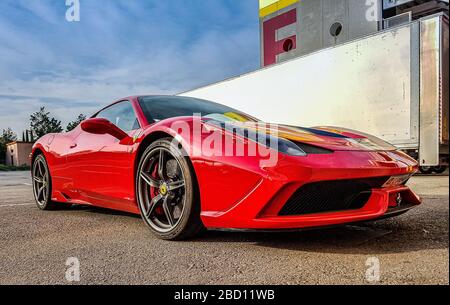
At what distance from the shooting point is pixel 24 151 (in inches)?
1692

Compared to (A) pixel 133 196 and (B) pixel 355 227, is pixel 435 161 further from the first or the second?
(A) pixel 133 196

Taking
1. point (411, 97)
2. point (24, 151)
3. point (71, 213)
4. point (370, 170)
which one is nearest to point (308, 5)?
point (411, 97)

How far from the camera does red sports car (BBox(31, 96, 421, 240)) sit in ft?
6.12

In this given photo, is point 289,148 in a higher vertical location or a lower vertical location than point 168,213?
higher

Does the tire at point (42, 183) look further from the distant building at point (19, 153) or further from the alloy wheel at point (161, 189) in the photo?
the distant building at point (19, 153)

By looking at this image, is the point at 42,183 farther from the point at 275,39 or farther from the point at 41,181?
the point at 275,39

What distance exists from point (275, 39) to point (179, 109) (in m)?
8.28

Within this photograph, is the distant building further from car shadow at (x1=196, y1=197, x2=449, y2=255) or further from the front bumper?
the front bumper

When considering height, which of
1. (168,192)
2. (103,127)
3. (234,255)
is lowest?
(234,255)

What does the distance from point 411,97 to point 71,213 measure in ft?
15.4

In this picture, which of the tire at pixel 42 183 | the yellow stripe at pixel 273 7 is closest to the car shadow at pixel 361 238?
the tire at pixel 42 183

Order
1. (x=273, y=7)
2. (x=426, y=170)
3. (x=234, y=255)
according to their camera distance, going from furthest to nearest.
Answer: (x=273, y=7) < (x=426, y=170) < (x=234, y=255)

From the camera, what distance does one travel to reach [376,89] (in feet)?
19.8

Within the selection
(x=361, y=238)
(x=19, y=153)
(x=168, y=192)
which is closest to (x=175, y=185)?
(x=168, y=192)
